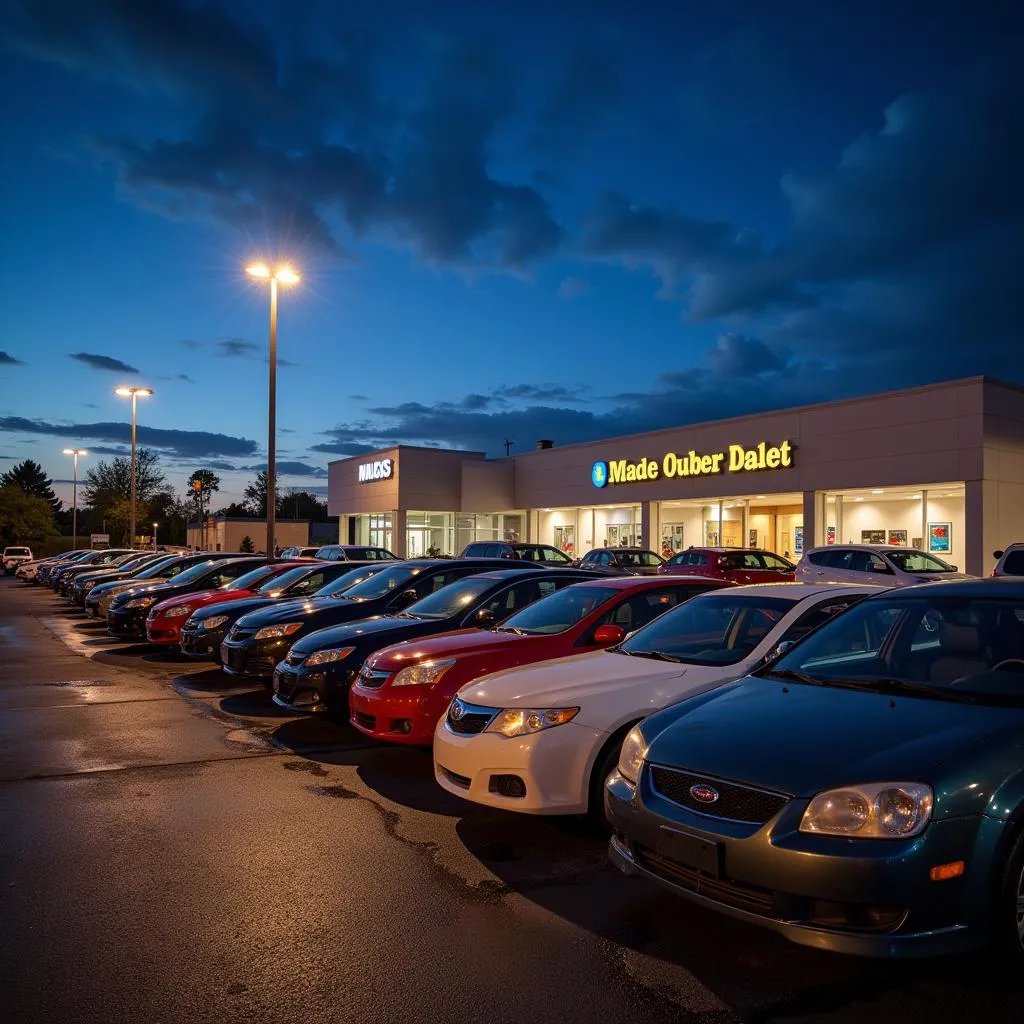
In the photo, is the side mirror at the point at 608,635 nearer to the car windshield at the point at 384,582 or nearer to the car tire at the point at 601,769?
the car tire at the point at 601,769

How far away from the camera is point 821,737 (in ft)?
12.6

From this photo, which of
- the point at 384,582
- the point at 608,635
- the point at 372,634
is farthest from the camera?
Result: the point at 384,582

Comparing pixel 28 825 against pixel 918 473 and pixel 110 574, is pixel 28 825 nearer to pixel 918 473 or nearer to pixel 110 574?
pixel 110 574

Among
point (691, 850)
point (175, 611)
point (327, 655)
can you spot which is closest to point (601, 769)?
point (691, 850)

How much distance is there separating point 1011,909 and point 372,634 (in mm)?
6262

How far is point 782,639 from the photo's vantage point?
19.4 ft

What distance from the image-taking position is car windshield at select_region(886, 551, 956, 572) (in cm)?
1789

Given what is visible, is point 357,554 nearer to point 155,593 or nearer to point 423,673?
point 155,593

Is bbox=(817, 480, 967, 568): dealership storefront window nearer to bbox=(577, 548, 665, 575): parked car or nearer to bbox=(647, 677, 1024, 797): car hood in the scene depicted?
bbox=(577, 548, 665, 575): parked car

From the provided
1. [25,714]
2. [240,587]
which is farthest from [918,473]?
[25,714]

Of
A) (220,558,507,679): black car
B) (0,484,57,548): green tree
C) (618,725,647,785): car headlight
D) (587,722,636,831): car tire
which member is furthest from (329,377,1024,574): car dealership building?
(0,484,57,548): green tree

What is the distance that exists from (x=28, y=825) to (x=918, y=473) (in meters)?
24.1

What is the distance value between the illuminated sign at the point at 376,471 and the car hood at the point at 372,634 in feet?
116

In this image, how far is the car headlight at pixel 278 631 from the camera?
34.1 feet
